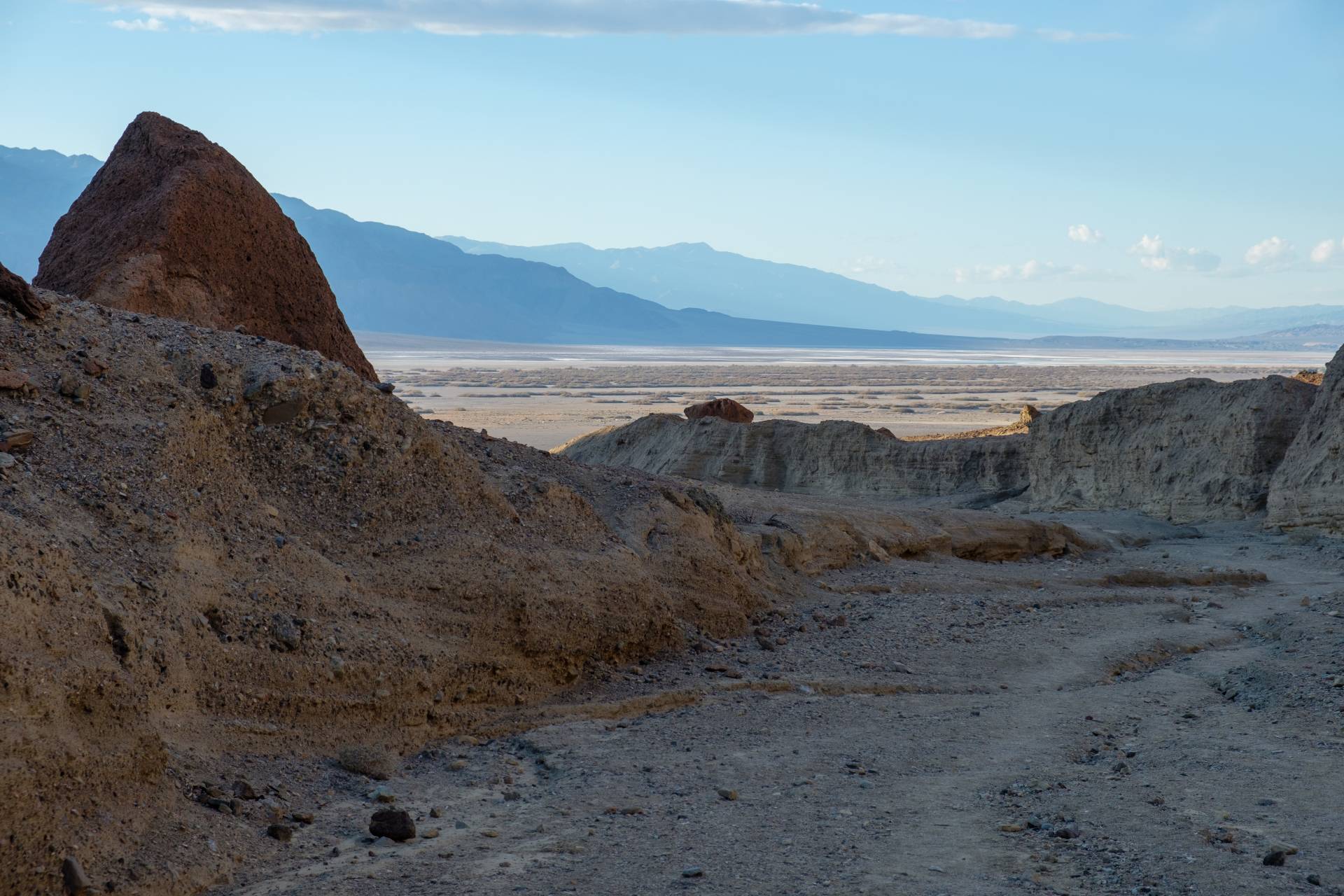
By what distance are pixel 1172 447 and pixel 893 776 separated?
16474 millimetres

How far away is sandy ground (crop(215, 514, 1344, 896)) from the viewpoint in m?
4.88

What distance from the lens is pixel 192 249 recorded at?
10.7 meters

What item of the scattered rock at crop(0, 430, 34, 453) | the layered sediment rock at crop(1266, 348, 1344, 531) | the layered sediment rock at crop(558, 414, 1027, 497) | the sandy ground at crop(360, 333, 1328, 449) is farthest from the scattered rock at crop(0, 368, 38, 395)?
the sandy ground at crop(360, 333, 1328, 449)

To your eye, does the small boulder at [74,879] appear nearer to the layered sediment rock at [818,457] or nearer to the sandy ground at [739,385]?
the layered sediment rock at [818,457]

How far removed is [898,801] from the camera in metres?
5.85

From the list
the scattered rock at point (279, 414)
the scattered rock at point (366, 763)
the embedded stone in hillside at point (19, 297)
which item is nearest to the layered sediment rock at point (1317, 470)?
the scattered rock at point (279, 414)

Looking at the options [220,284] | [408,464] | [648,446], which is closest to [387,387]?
[408,464]

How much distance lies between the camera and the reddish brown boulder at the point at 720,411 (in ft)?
97.3

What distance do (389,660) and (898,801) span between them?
2903 millimetres

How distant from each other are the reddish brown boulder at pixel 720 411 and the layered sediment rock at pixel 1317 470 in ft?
→ 43.8

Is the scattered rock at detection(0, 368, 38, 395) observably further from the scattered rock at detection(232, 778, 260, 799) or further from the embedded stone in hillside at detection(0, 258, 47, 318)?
the scattered rock at detection(232, 778, 260, 799)

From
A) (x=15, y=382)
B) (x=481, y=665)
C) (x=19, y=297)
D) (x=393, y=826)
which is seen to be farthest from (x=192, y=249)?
(x=393, y=826)

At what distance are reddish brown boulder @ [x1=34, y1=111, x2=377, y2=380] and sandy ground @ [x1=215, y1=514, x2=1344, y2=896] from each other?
501 cm

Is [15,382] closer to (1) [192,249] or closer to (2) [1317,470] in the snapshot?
(1) [192,249]
